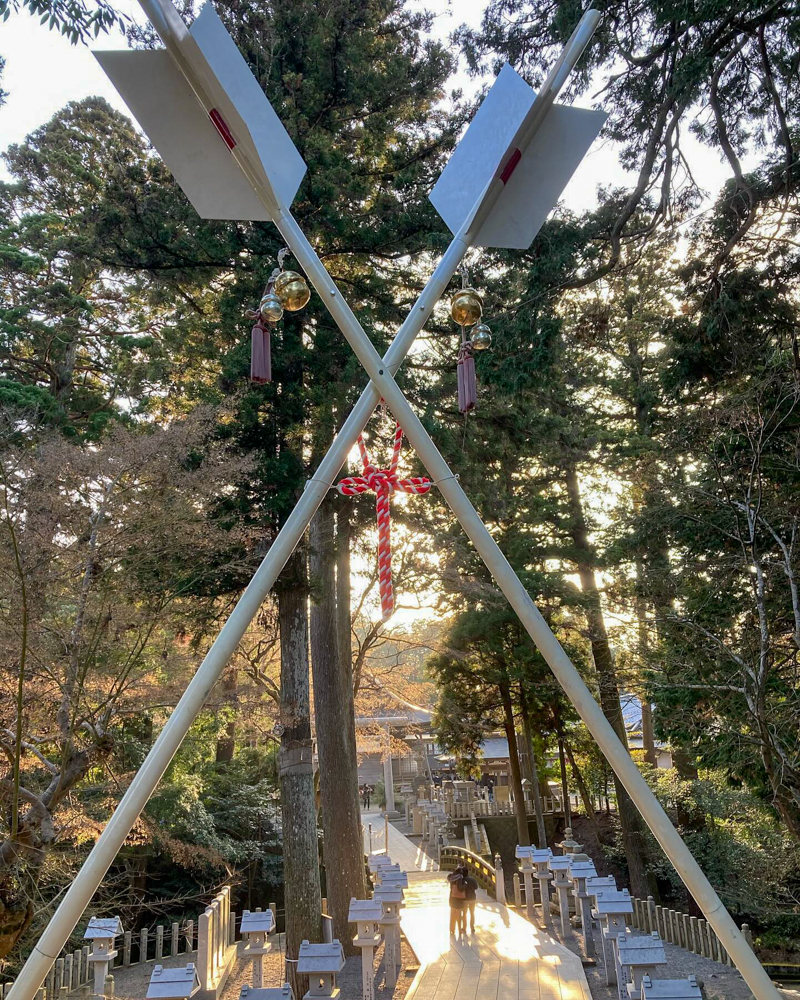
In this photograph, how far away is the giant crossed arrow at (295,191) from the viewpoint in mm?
3934

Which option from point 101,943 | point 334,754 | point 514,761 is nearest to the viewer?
point 101,943

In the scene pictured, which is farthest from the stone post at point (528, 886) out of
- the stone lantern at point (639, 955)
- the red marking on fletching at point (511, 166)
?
the red marking on fletching at point (511, 166)

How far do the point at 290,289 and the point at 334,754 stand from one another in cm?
708

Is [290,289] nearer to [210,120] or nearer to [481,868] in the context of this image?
[210,120]

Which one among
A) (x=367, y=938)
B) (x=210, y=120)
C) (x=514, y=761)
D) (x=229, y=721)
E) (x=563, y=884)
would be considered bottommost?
(x=563, y=884)

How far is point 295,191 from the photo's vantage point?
459 centimetres

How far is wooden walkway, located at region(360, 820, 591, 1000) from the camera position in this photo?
6.39m

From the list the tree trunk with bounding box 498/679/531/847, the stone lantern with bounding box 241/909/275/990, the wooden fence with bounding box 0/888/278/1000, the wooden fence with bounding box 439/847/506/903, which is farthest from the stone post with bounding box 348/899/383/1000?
the tree trunk with bounding box 498/679/531/847

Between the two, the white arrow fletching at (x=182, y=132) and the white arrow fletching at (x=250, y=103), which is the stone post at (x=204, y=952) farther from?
the white arrow fletching at (x=250, y=103)

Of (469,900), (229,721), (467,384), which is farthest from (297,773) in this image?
(467,384)

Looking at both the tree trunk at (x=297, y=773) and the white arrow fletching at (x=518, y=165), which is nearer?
the white arrow fletching at (x=518, y=165)

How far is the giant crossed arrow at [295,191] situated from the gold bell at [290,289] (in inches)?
7.2

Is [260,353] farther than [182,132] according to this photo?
No

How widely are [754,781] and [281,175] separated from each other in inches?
247
